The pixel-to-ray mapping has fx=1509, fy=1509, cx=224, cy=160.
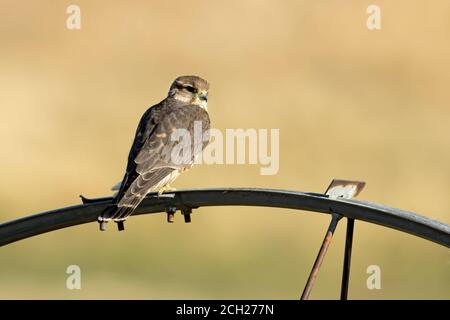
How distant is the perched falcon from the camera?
1038 cm

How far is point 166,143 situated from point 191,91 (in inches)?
48.9

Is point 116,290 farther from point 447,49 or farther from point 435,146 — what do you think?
point 447,49

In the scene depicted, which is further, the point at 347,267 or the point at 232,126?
the point at 232,126

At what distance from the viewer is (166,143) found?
11375 mm

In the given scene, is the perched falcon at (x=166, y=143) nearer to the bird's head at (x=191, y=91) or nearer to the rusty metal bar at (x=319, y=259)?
the bird's head at (x=191, y=91)

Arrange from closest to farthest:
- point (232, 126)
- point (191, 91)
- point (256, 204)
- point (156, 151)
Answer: point (256, 204), point (156, 151), point (191, 91), point (232, 126)

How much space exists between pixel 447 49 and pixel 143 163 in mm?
13910

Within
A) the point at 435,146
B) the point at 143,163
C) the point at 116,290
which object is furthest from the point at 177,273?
the point at 143,163

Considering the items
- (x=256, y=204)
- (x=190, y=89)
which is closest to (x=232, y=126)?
(x=190, y=89)

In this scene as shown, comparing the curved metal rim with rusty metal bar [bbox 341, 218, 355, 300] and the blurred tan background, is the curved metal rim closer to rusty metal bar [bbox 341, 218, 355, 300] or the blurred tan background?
rusty metal bar [bbox 341, 218, 355, 300]

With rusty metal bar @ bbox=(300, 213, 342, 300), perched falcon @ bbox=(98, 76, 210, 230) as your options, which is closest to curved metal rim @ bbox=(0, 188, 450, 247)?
rusty metal bar @ bbox=(300, 213, 342, 300)

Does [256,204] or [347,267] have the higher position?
[256,204]

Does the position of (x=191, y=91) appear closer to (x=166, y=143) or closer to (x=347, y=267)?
(x=166, y=143)

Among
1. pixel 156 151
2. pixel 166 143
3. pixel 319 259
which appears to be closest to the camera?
pixel 319 259
